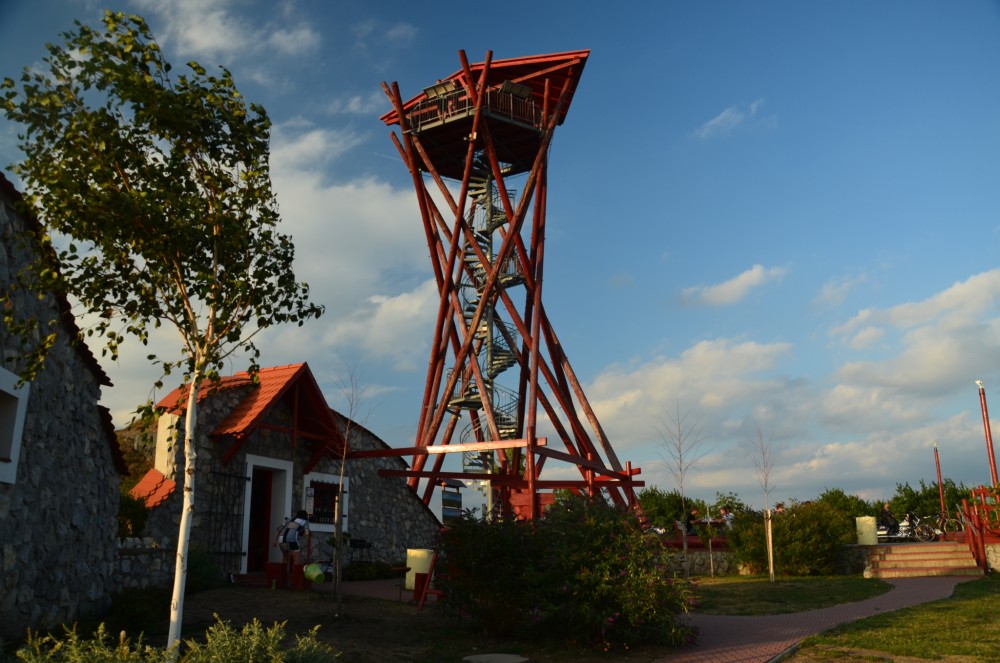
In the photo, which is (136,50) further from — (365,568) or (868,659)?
(365,568)

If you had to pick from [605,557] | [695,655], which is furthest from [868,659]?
[605,557]

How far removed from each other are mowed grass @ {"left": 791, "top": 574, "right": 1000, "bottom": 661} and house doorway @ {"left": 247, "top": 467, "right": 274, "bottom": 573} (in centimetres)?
1131

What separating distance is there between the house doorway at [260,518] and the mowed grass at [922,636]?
11.3 metres

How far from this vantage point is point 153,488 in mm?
14594

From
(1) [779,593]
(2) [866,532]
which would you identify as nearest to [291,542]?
(1) [779,593]

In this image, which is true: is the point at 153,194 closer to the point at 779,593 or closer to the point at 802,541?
the point at 779,593

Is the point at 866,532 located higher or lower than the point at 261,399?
lower

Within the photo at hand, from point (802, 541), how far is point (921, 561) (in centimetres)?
313

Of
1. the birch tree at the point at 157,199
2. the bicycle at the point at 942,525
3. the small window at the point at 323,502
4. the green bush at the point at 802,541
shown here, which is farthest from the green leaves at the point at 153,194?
the bicycle at the point at 942,525

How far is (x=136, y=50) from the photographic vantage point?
8.13 m

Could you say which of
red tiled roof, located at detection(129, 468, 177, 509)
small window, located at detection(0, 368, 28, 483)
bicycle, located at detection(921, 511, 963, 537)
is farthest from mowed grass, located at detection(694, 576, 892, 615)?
small window, located at detection(0, 368, 28, 483)

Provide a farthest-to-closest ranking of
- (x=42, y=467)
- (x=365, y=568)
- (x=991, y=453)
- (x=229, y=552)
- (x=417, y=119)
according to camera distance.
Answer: (x=991, y=453), (x=417, y=119), (x=365, y=568), (x=229, y=552), (x=42, y=467)

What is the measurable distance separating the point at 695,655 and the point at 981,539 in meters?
14.8

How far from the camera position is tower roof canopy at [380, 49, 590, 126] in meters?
21.4
